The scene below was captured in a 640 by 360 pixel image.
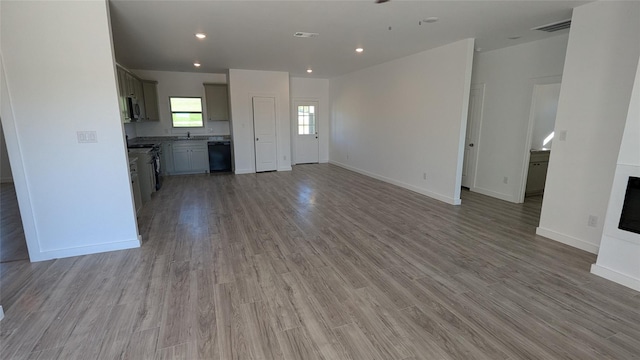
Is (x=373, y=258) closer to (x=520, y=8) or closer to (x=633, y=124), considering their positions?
(x=633, y=124)

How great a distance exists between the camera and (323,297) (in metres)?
2.40

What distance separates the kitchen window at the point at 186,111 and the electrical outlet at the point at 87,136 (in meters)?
5.18

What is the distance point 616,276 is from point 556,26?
3.11 m

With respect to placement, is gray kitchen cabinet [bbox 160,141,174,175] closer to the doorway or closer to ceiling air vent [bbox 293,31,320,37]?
ceiling air vent [bbox 293,31,320,37]

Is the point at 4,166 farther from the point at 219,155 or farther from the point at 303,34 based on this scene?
the point at 303,34

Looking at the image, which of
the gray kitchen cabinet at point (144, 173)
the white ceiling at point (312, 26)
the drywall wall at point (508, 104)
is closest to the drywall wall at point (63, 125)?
the white ceiling at point (312, 26)

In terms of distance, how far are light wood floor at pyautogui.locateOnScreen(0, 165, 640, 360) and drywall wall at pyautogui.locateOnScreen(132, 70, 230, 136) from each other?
445 cm

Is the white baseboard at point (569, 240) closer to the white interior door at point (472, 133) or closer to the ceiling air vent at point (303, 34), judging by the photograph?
the white interior door at point (472, 133)

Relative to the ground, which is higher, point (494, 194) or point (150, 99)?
point (150, 99)

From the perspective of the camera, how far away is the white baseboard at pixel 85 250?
302 centimetres

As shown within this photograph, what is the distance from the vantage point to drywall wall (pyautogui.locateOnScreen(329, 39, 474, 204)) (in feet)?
15.7

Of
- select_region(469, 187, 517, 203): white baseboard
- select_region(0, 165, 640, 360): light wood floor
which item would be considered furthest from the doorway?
select_region(0, 165, 640, 360): light wood floor

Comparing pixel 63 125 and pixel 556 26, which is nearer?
pixel 63 125

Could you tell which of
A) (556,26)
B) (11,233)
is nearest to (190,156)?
(11,233)
